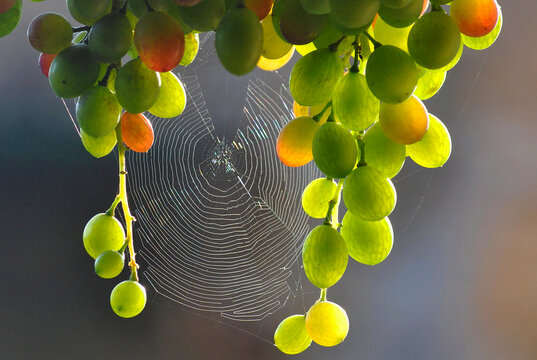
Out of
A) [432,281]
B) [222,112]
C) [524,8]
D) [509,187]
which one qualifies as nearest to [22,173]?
[222,112]

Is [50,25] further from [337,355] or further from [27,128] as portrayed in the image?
[337,355]

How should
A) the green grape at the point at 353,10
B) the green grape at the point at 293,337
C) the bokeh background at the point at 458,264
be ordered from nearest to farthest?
the green grape at the point at 353,10 → the green grape at the point at 293,337 → the bokeh background at the point at 458,264

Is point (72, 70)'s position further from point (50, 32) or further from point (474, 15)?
point (474, 15)

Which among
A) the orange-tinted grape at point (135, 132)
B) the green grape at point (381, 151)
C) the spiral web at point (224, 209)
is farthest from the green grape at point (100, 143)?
the spiral web at point (224, 209)

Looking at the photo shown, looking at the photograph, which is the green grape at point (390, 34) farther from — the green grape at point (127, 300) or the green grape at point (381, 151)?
the green grape at point (127, 300)

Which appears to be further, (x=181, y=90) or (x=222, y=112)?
(x=222, y=112)

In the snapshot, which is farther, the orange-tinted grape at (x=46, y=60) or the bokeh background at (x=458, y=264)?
the bokeh background at (x=458, y=264)

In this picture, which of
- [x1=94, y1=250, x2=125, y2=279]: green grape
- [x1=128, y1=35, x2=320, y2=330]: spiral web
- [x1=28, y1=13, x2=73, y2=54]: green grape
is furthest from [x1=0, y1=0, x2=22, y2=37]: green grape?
[x1=128, y1=35, x2=320, y2=330]: spiral web

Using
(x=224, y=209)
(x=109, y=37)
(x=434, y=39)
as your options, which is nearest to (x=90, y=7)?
(x=109, y=37)
